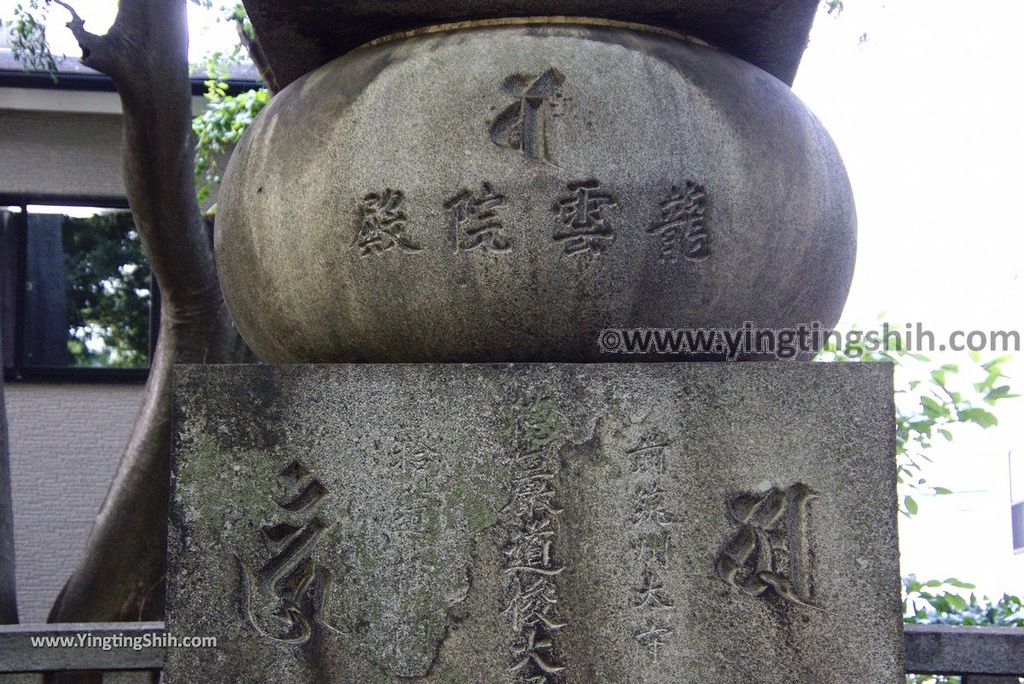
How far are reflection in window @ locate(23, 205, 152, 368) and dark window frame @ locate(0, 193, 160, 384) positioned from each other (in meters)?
0.03

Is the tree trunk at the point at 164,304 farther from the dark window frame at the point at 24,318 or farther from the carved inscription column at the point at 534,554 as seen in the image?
the carved inscription column at the point at 534,554

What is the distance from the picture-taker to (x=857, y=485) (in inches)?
92.7

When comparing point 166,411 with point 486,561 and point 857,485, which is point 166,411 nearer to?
point 486,561

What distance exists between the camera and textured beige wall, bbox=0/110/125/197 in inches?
303

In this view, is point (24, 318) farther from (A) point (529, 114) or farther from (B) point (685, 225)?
(B) point (685, 225)

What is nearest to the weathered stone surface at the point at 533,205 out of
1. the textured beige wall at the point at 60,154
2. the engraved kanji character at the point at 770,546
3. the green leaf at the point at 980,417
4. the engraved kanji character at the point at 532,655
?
the engraved kanji character at the point at 770,546

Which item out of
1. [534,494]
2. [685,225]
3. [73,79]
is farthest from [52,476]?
[685,225]

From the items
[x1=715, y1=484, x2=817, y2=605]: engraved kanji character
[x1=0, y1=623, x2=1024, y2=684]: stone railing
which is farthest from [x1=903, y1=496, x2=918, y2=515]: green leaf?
[x1=715, y1=484, x2=817, y2=605]: engraved kanji character

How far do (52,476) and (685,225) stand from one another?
6.53 meters

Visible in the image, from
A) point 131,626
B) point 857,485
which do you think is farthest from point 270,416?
point 857,485

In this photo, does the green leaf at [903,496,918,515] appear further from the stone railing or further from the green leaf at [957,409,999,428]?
the stone railing

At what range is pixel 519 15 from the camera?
2617mm

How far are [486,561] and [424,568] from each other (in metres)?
0.13

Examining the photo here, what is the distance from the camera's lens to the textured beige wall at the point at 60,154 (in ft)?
25.2
